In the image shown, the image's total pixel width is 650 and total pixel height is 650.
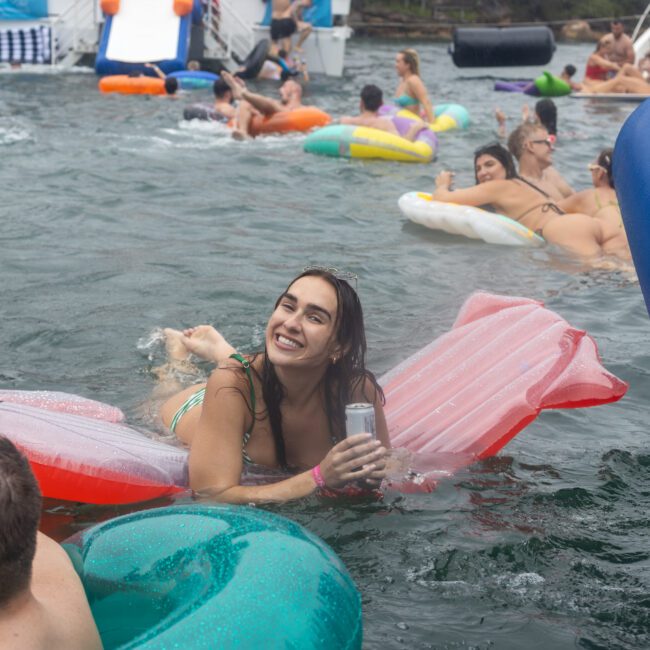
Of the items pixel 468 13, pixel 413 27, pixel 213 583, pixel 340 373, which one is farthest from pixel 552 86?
pixel 468 13

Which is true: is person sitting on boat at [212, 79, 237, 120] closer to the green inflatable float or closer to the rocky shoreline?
the green inflatable float

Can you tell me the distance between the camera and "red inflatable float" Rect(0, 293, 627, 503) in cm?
343

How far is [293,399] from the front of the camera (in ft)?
12.1

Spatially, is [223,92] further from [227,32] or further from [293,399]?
[293,399]

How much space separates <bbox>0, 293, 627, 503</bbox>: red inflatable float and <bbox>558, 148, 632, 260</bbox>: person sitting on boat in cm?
312

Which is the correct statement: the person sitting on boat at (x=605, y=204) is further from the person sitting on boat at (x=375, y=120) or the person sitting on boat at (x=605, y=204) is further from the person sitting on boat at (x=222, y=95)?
the person sitting on boat at (x=222, y=95)

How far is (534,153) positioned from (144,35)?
12094 millimetres

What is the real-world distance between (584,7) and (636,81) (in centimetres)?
2655

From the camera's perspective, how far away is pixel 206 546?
253 centimetres

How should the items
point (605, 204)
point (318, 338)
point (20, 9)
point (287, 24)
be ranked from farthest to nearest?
point (287, 24) < point (20, 9) < point (605, 204) < point (318, 338)

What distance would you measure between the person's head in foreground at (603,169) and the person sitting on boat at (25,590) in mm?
6232

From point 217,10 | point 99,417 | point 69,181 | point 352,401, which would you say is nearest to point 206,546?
point 352,401

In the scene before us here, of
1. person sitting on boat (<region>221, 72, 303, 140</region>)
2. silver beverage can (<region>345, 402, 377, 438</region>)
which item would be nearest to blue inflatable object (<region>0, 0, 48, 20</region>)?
person sitting on boat (<region>221, 72, 303, 140</region>)

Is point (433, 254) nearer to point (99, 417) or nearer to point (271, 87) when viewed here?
point (99, 417)
